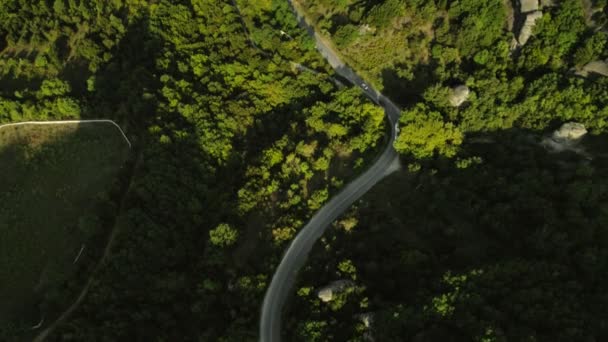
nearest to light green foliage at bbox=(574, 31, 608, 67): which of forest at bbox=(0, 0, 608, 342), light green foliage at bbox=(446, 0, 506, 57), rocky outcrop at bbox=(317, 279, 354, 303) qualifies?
forest at bbox=(0, 0, 608, 342)

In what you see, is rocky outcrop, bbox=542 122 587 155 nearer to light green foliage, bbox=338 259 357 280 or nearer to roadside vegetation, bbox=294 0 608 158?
roadside vegetation, bbox=294 0 608 158

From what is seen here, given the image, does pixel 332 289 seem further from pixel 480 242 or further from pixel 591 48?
pixel 591 48

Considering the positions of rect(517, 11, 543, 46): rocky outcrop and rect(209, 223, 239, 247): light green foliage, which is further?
rect(517, 11, 543, 46): rocky outcrop

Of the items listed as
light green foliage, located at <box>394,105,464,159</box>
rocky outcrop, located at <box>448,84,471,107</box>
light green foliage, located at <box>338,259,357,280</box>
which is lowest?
light green foliage, located at <box>338,259,357,280</box>

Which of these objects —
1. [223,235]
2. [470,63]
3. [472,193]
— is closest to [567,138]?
[472,193]

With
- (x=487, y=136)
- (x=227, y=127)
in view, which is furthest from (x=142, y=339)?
(x=487, y=136)

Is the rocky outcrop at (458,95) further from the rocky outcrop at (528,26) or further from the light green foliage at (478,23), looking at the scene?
the rocky outcrop at (528,26)

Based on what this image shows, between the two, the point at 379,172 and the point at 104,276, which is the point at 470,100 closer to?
the point at 379,172

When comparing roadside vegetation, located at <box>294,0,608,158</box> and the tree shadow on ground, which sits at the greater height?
roadside vegetation, located at <box>294,0,608,158</box>
